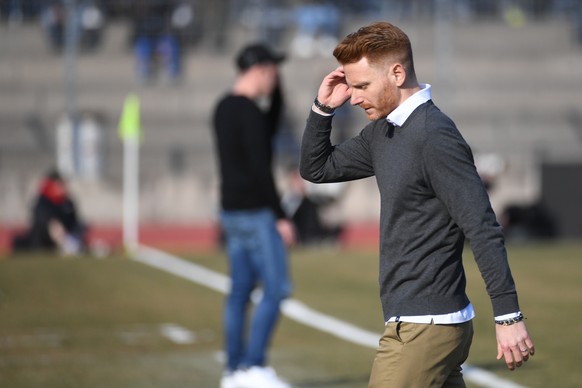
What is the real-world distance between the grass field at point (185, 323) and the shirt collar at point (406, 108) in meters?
4.10

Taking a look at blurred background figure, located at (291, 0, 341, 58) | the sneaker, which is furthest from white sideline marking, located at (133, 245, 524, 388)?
blurred background figure, located at (291, 0, 341, 58)

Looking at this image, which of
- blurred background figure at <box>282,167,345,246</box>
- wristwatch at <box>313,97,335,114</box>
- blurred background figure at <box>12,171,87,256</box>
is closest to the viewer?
wristwatch at <box>313,97,335,114</box>

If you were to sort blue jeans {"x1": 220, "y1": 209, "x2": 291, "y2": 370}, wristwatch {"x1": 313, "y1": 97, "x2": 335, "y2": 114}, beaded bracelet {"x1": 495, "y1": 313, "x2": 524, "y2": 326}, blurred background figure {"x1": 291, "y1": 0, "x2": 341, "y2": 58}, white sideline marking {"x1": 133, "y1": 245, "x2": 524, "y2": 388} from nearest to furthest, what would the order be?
beaded bracelet {"x1": 495, "y1": 313, "x2": 524, "y2": 326}, wristwatch {"x1": 313, "y1": 97, "x2": 335, "y2": 114}, blue jeans {"x1": 220, "y1": 209, "x2": 291, "y2": 370}, white sideline marking {"x1": 133, "y1": 245, "x2": 524, "y2": 388}, blurred background figure {"x1": 291, "y1": 0, "x2": 341, "y2": 58}

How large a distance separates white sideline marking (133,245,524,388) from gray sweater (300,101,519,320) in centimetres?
387

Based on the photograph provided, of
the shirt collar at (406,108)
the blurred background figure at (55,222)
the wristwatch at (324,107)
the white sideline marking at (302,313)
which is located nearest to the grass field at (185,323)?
the white sideline marking at (302,313)

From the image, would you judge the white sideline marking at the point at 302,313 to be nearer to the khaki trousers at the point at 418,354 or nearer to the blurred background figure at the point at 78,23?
the khaki trousers at the point at 418,354

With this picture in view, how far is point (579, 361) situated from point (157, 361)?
3.14m

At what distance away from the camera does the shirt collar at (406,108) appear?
446 centimetres

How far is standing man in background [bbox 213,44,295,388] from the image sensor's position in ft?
26.5

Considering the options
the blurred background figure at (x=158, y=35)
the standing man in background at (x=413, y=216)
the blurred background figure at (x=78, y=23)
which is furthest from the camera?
the blurred background figure at (x=158, y=35)

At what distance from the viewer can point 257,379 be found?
796 cm

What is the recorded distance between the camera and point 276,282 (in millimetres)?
8055

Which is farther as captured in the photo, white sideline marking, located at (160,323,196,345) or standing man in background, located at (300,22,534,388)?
white sideline marking, located at (160,323,196,345)

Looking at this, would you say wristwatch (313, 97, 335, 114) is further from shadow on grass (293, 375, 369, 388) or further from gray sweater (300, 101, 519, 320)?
shadow on grass (293, 375, 369, 388)
